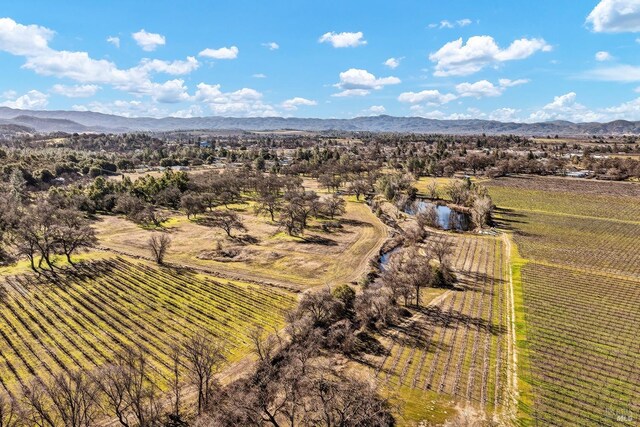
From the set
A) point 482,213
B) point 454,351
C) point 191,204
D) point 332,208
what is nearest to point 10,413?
point 454,351

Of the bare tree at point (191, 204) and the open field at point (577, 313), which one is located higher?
the bare tree at point (191, 204)

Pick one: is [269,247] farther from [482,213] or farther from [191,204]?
[482,213]

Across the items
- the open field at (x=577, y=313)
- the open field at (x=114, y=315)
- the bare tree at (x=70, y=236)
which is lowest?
the open field at (x=114, y=315)

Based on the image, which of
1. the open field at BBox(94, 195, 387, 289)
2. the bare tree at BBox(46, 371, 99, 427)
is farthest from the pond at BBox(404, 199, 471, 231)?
the bare tree at BBox(46, 371, 99, 427)

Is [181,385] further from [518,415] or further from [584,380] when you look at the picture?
[584,380]

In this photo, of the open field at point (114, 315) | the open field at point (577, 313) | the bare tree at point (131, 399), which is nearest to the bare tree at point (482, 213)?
the open field at point (577, 313)

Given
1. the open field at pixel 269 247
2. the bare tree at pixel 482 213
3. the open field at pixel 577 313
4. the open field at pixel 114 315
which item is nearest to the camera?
the open field at pixel 577 313

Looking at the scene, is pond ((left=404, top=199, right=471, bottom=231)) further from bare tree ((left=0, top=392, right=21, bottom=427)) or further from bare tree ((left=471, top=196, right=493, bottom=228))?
bare tree ((left=0, top=392, right=21, bottom=427))

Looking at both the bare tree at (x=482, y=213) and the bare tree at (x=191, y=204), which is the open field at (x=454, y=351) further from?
the bare tree at (x=191, y=204)
